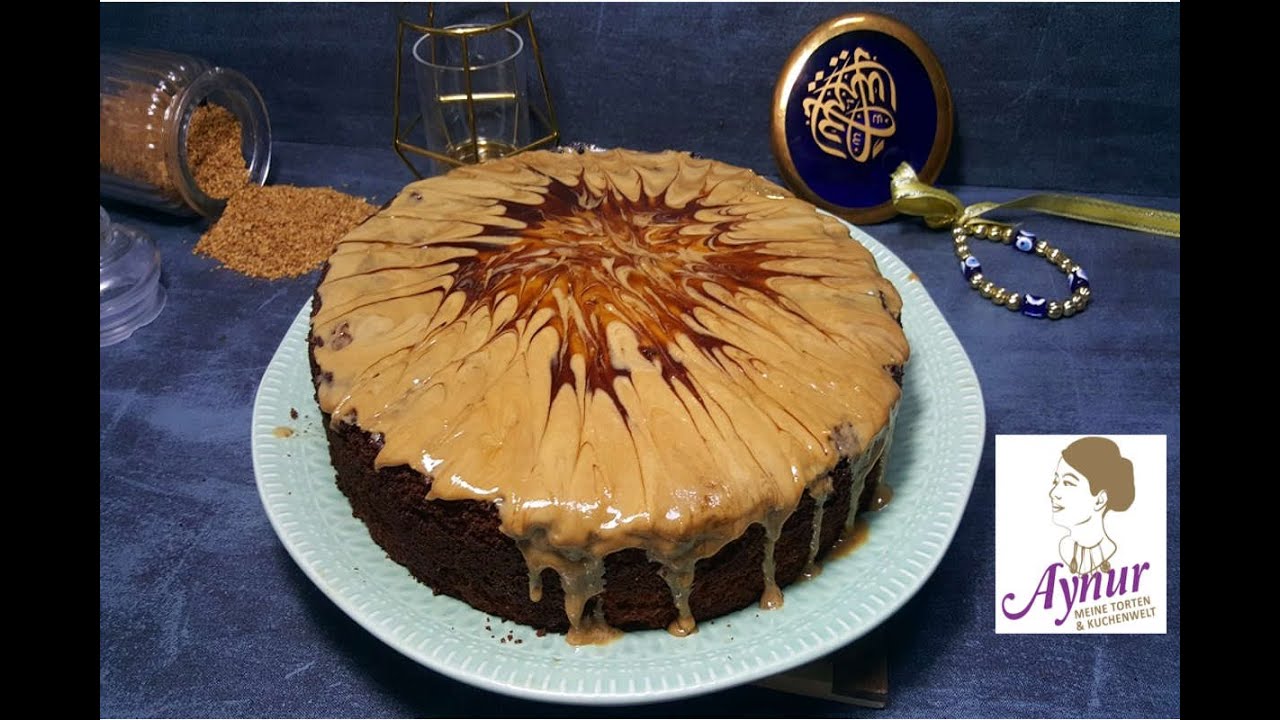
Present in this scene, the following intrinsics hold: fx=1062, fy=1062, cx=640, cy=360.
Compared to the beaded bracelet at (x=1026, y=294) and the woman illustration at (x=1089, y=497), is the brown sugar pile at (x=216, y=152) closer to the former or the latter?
the beaded bracelet at (x=1026, y=294)

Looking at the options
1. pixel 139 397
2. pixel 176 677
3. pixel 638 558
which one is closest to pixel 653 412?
pixel 638 558

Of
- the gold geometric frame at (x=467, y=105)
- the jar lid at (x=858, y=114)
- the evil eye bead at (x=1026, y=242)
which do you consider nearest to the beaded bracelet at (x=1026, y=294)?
the evil eye bead at (x=1026, y=242)

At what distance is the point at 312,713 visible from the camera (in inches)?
56.0

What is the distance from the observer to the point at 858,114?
2178mm

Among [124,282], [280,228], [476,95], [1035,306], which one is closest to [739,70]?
[476,95]

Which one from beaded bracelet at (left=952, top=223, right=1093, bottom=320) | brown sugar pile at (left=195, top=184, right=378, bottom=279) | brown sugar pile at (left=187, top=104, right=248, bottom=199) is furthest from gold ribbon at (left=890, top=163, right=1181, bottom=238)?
brown sugar pile at (left=187, top=104, right=248, bottom=199)

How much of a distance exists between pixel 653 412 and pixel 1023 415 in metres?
0.86

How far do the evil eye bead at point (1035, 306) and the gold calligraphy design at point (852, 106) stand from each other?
437 mm

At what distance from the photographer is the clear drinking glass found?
2.28 meters

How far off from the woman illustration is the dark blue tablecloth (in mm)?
128

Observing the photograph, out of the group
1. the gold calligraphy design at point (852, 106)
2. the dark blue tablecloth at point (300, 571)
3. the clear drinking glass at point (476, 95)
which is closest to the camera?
the dark blue tablecloth at point (300, 571)

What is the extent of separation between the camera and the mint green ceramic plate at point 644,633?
4.03ft

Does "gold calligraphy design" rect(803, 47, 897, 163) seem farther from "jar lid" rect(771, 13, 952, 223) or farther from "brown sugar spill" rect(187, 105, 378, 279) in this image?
"brown sugar spill" rect(187, 105, 378, 279)

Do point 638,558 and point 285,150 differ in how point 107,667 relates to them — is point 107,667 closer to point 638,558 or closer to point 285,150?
point 638,558
